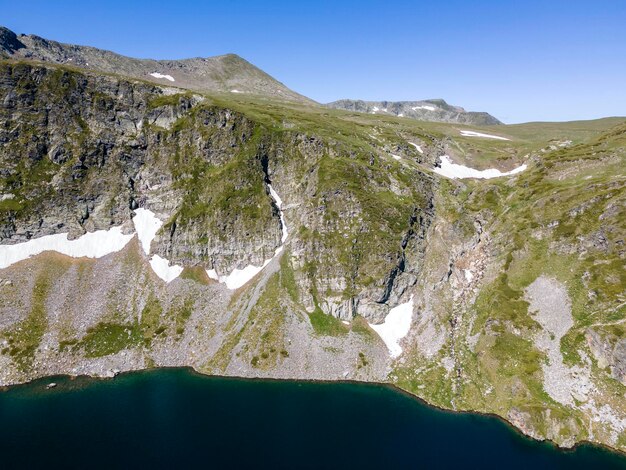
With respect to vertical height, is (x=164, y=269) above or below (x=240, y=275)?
above

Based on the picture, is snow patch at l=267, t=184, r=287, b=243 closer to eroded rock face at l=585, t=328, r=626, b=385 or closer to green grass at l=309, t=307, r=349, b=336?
green grass at l=309, t=307, r=349, b=336

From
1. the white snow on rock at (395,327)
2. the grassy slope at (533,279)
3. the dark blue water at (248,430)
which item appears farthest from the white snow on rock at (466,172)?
the dark blue water at (248,430)

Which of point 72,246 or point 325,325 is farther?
point 72,246

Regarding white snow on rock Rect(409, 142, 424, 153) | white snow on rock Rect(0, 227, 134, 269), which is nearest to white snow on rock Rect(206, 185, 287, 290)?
white snow on rock Rect(0, 227, 134, 269)

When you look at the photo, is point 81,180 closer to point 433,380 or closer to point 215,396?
point 215,396

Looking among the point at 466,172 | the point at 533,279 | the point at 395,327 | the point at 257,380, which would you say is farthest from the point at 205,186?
the point at 533,279

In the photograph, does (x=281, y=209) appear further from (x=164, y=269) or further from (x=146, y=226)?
(x=146, y=226)
